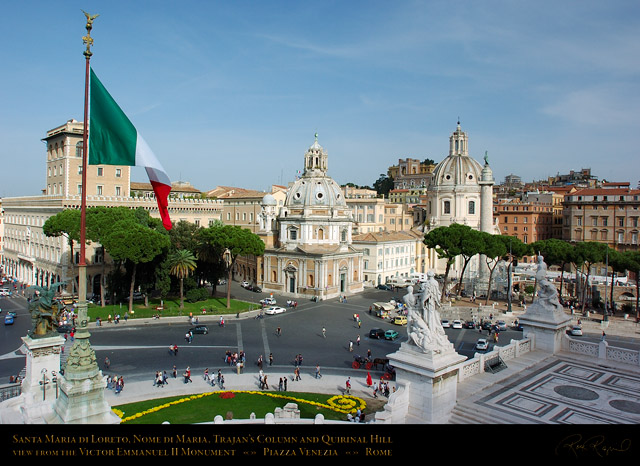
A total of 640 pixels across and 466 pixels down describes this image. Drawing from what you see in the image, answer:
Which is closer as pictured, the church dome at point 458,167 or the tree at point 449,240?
the tree at point 449,240

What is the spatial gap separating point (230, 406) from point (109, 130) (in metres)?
14.0

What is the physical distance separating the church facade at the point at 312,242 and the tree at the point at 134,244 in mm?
17584

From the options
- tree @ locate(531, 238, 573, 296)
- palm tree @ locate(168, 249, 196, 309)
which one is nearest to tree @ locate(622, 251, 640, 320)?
tree @ locate(531, 238, 573, 296)

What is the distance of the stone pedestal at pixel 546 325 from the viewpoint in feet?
56.4

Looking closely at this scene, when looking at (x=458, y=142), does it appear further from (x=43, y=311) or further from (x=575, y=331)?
(x=43, y=311)

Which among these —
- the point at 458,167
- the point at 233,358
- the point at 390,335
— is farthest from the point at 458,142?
the point at 233,358

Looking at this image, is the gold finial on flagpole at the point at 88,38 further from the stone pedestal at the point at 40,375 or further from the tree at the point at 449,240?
the tree at the point at 449,240

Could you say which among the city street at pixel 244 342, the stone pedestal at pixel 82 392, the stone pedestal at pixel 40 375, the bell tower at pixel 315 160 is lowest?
the city street at pixel 244 342

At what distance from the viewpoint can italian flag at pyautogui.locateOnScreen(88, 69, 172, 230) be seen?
36.0 ft

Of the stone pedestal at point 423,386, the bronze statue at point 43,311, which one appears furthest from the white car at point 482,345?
the bronze statue at point 43,311

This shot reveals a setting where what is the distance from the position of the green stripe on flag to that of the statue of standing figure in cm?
737
